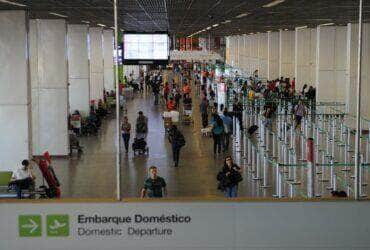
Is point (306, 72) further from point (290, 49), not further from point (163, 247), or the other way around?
point (163, 247)

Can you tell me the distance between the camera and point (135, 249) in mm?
9148

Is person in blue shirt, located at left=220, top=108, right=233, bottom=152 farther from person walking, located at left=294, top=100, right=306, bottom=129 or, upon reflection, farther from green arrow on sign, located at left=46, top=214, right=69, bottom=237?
green arrow on sign, located at left=46, top=214, right=69, bottom=237

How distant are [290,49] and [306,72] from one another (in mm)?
6839

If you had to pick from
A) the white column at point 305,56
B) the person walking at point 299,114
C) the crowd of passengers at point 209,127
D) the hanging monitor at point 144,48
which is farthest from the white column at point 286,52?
the hanging monitor at point 144,48

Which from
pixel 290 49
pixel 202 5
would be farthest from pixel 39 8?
pixel 290 49

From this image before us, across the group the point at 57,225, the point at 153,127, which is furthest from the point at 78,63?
the point at 57,225

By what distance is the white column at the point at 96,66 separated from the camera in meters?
33.7

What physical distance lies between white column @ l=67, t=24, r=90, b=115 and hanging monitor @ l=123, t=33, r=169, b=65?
6.39 meters

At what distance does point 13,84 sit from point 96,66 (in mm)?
15917

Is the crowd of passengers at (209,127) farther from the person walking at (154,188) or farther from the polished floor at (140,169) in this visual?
the polished floor at (140,169)

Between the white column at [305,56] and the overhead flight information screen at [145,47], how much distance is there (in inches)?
742

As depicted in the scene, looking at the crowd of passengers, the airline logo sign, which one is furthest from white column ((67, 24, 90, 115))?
the airline logo sign

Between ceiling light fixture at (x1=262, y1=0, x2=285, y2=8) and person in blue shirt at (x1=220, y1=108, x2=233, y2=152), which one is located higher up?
ceiling light fixture at (x1=262, y1=0, x2=285, y2=8)

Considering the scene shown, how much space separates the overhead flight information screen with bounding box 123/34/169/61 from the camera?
69.6 feet
